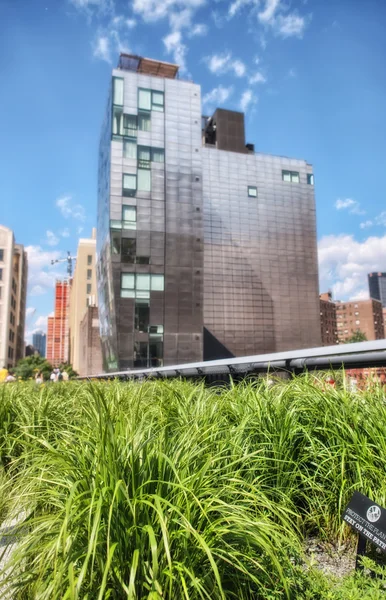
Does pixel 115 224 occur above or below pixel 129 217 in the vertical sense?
below

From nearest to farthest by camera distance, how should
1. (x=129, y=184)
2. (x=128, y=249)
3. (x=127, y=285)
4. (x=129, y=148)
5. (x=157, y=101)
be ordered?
(x=127, y=285), (x=128, y=249), (x=129, y=184), (x=129, y=148), (x=157, y=101)

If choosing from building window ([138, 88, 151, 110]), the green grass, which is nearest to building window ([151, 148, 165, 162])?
building window ([138, 88, 151, 110])

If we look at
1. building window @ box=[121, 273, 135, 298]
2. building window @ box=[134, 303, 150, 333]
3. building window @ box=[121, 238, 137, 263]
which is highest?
building window @ box=[121, 238, 137, 263]

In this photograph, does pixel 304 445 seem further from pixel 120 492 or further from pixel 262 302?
pixel 262 302

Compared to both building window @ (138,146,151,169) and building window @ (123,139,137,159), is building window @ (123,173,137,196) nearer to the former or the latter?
building window @ (138,146,151,169)

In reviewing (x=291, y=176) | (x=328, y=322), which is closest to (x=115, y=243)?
(x=291, y=176)

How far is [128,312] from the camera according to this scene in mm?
47156

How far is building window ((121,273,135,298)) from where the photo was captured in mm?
47531

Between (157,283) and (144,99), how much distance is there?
1989 centimetres

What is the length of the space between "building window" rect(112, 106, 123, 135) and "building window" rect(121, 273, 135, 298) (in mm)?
14997

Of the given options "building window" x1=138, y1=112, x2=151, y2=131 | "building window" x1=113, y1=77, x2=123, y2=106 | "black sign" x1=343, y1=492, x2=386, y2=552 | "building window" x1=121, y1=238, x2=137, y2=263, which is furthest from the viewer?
"building window" x1=138, y1=112, x2=151, y2=131

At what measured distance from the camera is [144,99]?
49.5m

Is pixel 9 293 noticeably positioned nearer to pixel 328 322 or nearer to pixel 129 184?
pixel 129 184

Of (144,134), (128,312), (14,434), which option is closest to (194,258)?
(128,312)
